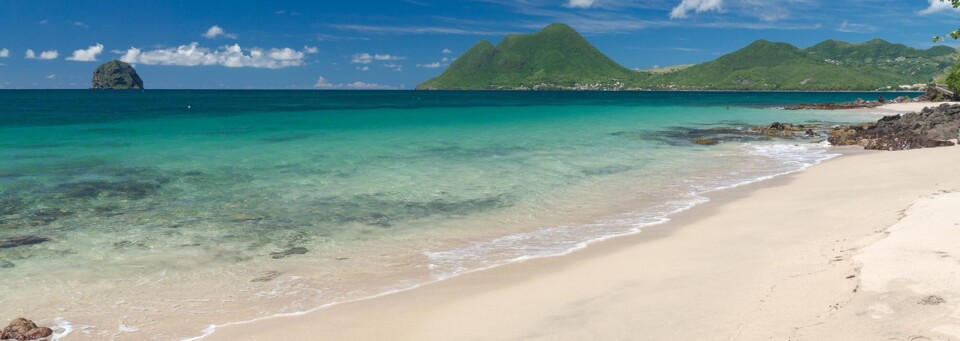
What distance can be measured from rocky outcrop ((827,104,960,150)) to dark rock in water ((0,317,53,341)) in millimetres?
30321

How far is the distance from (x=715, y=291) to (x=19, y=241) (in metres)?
13.1

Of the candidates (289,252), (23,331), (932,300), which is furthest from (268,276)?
(932,300)

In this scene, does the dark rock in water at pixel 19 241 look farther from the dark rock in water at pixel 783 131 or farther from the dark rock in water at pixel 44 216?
the dark rock in water at pixel 783 131

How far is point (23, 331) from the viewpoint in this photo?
7.12 metres

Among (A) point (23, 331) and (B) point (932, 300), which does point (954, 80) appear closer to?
(B) point (932, 300)

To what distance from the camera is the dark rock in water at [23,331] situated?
7074 mm

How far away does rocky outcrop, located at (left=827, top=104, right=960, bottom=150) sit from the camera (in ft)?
86.9

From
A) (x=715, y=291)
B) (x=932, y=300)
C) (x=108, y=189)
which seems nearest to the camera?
(x=932, y=300)

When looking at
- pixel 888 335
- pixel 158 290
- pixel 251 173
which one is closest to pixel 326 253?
pixel 158 290

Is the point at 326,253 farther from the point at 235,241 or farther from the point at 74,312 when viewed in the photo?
the point at 74,312

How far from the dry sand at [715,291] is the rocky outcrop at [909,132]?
1730cm

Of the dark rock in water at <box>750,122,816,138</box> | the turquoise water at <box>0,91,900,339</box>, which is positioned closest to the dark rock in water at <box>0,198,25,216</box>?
the turquoise water at <box>0,91,900,339</box>

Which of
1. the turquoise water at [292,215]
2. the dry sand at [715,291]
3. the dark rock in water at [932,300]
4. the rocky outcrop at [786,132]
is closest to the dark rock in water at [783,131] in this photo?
the rocky outcrop at [786,132]

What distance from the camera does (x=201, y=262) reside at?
416 inches
